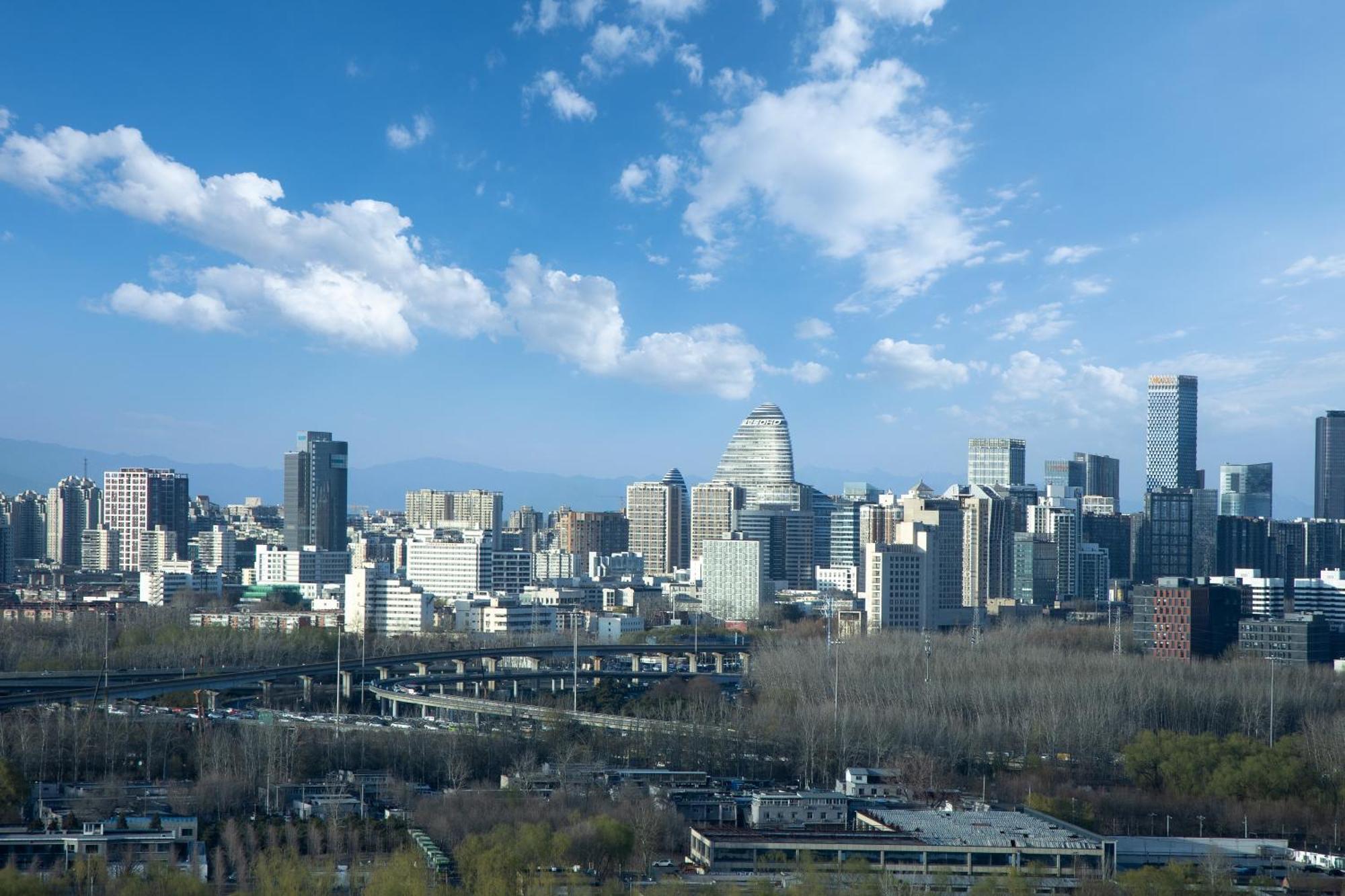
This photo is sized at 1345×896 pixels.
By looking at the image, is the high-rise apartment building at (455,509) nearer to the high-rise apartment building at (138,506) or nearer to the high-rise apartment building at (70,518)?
the high-rise apartment building at (138,506)

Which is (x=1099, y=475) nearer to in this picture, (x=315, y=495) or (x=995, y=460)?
(x=995, y=460)

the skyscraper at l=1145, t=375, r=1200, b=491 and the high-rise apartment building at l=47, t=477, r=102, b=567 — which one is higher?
the skyscraper at l=1145, t=375, r=1200, b=491

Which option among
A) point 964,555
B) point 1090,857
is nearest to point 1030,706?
point 1090,857

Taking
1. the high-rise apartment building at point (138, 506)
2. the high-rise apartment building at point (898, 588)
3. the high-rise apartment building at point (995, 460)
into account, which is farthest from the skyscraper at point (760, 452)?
the high-rise apartment building at point (898, 588)

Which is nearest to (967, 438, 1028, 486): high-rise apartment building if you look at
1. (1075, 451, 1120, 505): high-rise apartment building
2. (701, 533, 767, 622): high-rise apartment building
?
(1075, 451, 1120, 505): high-rise apartment building

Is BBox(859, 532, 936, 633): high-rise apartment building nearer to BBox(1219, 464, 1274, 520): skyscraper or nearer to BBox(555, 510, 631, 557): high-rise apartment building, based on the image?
BBox(555, 510, 631, 557): high-rise apartment building

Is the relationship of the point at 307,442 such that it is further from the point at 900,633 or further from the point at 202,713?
the point at 202,713
